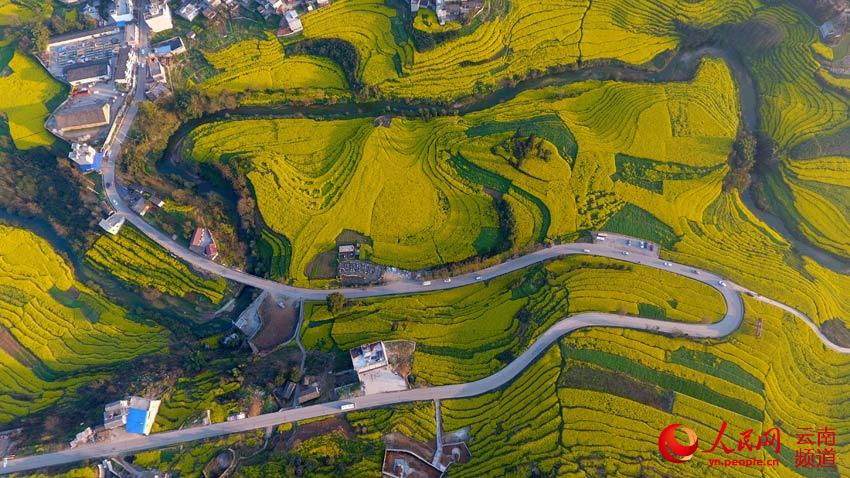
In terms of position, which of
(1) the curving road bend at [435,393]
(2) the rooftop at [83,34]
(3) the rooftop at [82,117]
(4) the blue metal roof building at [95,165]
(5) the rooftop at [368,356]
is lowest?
(1) the curving road bend at [435,393]

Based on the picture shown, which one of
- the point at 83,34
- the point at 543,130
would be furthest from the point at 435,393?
the point at 83,34

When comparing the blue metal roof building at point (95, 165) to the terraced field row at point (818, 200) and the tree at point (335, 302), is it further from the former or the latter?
the terraced field row at point (818, 200)

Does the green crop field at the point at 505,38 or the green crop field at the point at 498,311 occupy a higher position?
the green crop field at the point at 505,38

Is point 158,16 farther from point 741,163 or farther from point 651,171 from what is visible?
point 741,163

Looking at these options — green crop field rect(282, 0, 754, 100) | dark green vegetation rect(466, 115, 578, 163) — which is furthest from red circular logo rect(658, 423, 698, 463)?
green crop field rect(282, 0, 754, 100)

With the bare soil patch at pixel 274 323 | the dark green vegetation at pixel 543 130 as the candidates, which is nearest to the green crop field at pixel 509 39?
the dark green vegetation at pixel 543 130

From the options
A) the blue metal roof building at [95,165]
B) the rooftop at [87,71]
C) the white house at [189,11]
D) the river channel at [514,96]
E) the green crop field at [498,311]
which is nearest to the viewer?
the green crop field at [498,311]
